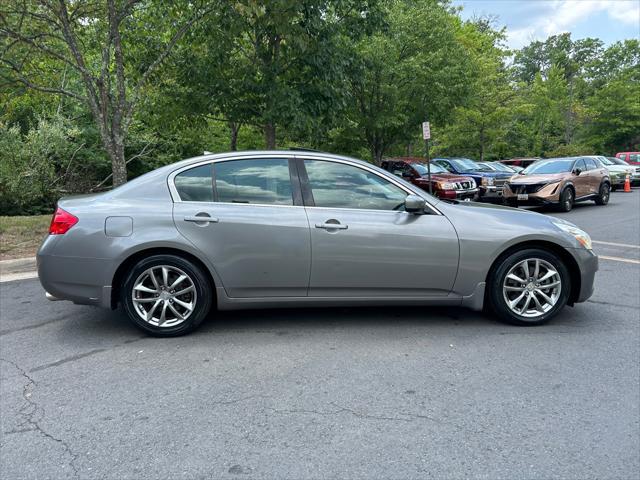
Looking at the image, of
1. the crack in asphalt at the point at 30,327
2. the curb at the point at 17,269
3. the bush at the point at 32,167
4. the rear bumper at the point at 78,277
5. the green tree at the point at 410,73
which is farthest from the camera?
the green tree at the point at 410,73


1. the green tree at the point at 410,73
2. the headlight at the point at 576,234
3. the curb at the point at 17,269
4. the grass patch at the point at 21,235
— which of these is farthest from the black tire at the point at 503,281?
the green tree at the point at 410,73

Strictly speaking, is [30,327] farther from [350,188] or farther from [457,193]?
[457,193]

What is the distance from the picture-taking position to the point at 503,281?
445 cm

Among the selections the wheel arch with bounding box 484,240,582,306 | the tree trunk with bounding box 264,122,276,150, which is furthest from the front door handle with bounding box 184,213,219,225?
the tree trunk with bounding box 264,122,276,150

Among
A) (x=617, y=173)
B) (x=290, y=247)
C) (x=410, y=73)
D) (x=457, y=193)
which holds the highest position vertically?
(x=410, y=73)

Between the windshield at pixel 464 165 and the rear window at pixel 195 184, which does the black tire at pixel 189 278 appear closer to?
the rear window at pixel 195 184

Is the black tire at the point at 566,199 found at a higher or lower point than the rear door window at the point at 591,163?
lower

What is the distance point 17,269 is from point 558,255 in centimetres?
708

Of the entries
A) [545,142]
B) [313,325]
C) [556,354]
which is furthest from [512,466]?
[545,142]

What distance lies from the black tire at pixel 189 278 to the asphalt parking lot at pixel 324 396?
0.11 m

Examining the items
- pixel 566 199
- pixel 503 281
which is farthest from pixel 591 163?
pixel 503 281

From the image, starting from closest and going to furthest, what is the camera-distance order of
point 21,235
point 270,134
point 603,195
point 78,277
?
point 78,277 → point 21,235 → point 270,134 → point 603,195

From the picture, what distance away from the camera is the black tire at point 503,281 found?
14.6 feet

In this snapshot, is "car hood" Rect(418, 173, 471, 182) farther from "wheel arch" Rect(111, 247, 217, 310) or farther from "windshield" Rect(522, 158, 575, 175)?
"wheel arch" Rect(111, 247, 217, 310)
